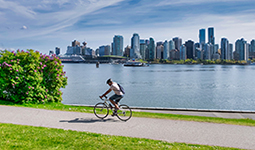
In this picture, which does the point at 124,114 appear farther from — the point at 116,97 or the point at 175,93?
the point at 175,93

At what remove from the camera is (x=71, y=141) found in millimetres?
7305

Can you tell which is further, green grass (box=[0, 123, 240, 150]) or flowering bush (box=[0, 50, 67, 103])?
flowering bush (box=[0, 50, 67, 103])

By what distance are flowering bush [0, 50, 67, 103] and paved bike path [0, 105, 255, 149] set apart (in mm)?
2943

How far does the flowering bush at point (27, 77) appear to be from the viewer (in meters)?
14.3

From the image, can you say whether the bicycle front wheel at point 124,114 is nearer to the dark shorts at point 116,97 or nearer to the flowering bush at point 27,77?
the dark shorts at point 116,97

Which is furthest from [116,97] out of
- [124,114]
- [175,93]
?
[175,93]

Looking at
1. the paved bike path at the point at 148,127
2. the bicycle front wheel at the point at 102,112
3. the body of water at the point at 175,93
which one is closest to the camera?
the paved bike path at the point at 148,127

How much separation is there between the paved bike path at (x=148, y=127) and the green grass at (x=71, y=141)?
634 millimetres

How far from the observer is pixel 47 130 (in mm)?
8430

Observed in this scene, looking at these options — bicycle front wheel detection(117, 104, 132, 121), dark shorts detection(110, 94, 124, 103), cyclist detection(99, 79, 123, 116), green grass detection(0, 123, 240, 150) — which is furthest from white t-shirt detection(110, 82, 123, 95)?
green grass detection(0, 123, 240, 150)

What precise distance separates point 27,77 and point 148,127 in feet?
28.5

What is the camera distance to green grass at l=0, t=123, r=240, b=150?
22.6 ft

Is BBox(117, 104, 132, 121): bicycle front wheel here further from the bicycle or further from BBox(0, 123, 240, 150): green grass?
BBox(0, 123, 240, 150): green grass

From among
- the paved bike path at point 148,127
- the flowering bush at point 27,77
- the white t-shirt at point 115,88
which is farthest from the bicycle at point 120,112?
the flowering bush at point 27,77
